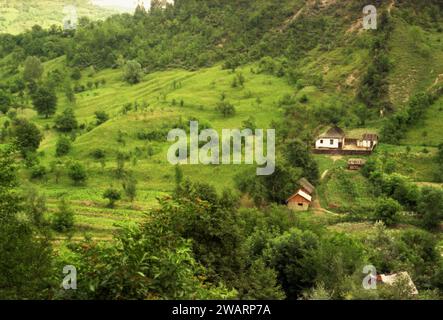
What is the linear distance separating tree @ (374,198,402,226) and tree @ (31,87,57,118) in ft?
143

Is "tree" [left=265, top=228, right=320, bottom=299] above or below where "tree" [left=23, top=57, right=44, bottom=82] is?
below

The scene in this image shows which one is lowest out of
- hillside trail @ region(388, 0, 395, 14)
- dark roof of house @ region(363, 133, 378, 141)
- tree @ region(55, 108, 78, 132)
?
dark roof of house @ region(363, 133, 378, 141)

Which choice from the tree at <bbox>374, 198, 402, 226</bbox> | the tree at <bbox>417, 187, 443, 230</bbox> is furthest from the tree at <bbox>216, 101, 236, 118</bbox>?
the tree at <bbox>417, 187, 443, 230</bbox>

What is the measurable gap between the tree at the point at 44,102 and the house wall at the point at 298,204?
37066 millimetres

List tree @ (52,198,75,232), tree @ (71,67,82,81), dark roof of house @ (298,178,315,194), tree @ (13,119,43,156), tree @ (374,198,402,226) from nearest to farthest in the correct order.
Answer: tree @ (52,198,75,232)
tree @ (374,198,402,226)
dark roof of house @ (298,178,315,194)
tree @ (13,119,43,156)
tree @ (71,67,82,81)

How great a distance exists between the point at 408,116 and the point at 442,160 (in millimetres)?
8679

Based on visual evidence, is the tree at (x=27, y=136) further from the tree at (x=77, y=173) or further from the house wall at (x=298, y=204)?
the house wall at (x=298, y=204)

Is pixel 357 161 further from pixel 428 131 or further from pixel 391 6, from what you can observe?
pixel 391 6

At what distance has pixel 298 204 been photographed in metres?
41.6

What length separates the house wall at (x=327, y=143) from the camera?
51281mm

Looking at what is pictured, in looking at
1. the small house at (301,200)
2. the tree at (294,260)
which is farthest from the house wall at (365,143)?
the tree at (294,260)

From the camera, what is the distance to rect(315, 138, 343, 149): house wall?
5128cm

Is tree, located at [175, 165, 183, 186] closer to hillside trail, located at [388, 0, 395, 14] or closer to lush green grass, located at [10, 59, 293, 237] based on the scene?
lush green grass, located at [10, 59, 293, 237]

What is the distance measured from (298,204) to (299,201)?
25 centimetres
